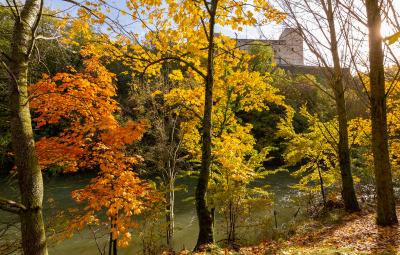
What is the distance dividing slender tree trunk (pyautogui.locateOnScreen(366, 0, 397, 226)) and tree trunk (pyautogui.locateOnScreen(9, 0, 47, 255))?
5.61 metres

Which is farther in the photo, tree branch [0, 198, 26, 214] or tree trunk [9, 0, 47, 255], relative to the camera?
tree trunk [9, 0, 47, 255]

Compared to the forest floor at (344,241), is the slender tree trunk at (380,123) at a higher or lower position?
higher

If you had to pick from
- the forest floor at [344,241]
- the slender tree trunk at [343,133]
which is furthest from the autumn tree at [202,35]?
the slender tree trunk at [343,133]

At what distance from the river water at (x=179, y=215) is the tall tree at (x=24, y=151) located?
10.9 ft

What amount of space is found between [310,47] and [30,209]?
7420 millimetres

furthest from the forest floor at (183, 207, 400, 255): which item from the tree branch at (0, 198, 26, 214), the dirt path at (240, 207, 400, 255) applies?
the tree branch at (0, 198, 26, 214)

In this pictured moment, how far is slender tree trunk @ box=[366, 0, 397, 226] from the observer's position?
567 centimetres

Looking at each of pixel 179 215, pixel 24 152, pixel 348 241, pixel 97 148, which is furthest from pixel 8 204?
pixel 179 215

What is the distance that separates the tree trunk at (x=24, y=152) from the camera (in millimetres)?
3336

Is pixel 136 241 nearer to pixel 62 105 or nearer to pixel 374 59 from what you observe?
pixel 62 105

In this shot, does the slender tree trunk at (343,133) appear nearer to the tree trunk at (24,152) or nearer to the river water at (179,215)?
the river water at (179,215)

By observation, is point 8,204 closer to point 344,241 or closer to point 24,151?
point 24,151

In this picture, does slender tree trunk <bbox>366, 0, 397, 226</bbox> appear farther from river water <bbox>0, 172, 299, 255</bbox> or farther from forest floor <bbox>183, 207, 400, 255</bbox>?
river water <bbox>0, 172, 299, 255</bbox>

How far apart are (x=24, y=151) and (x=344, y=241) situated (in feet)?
17.7
